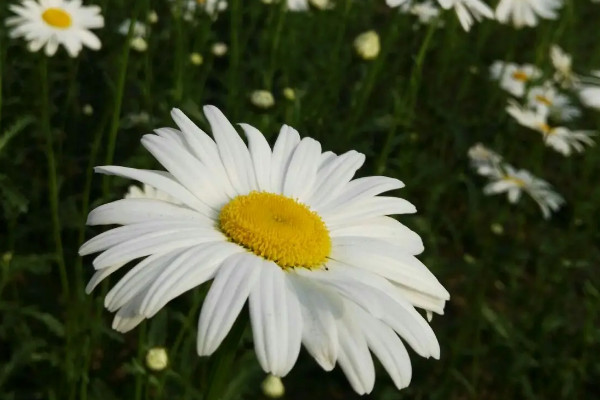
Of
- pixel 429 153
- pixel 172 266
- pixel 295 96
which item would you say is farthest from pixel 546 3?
pixel 172 266

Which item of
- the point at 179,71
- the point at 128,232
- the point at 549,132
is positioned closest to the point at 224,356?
the point at 128,232

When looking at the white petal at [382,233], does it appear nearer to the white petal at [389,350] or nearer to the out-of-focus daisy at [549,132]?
the white petal at [389,350]

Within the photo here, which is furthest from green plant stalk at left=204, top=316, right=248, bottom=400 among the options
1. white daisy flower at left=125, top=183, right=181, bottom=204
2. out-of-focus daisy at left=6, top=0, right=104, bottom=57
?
out-of-focus daisy at left=6, top=0, right=104, bottom=57

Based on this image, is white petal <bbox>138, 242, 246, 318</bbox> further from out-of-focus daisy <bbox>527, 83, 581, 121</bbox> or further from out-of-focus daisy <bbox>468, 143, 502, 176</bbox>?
out-of-focus daisy <bbox>527, 83, 581, 121</bbox>

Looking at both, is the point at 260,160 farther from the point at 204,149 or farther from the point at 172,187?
the point at 172,187

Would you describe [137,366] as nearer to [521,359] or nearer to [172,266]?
[172,266]
